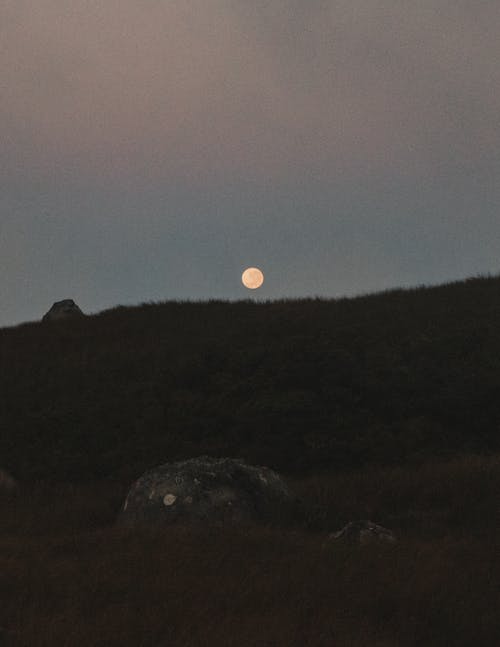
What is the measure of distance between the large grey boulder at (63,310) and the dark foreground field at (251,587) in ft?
89.8

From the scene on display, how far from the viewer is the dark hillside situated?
20.2 m

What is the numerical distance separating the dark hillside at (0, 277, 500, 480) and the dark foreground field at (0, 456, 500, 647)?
7317 millimetres

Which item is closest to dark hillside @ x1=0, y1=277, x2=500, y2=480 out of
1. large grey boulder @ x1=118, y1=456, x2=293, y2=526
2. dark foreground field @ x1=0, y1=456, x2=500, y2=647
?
large grey boulder @ x1=118, y1=456, x2=293, y2=526

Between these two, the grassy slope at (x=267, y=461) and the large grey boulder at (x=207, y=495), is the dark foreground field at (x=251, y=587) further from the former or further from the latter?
the large grey boulder at (x=207, y=495)

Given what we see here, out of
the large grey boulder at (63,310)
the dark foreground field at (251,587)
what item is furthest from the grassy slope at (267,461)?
the large grey boulder at (63,310)

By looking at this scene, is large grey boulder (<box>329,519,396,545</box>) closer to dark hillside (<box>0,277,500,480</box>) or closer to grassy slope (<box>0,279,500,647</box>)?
grassy slope (<box>0,279,500,647</box>)

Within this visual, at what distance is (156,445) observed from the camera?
20.7 meters

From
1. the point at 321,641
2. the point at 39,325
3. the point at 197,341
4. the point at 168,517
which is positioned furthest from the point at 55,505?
the point at 39,325

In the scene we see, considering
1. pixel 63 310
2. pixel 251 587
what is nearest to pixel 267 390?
pixel 251 587

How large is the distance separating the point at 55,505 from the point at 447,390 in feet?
40.3

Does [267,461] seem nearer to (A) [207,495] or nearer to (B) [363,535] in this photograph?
(A) [207,495]

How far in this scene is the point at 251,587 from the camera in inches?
330

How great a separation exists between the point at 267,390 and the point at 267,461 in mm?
4470

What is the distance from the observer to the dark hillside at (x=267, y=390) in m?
20.2
